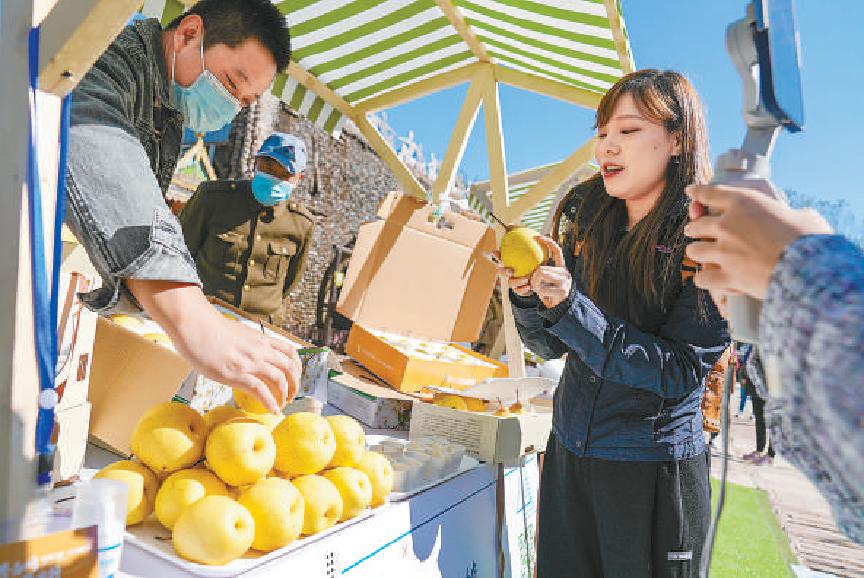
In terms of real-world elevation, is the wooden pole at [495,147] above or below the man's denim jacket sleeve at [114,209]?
above

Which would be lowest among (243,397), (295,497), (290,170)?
(295,497)

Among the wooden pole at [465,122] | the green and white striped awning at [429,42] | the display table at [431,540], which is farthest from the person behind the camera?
the wooden pole at [465,122]

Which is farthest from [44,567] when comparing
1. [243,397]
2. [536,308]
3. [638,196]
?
A: [638,196]

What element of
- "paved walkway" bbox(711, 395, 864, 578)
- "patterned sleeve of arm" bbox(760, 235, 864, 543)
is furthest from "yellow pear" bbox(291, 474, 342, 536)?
"paved walkway" bbox(711, 395, 864, 578)

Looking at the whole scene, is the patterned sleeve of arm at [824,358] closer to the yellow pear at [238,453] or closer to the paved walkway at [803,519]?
the yellow pear at [238,453]

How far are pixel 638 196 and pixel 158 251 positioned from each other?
4.24 ft

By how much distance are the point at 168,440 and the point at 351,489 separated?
377 millimetres

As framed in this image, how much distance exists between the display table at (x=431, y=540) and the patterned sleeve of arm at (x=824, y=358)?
2.76 ft

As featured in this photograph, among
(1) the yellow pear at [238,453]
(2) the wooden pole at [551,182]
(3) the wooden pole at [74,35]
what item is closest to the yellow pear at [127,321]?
(1) the yellow pear at [238,453]

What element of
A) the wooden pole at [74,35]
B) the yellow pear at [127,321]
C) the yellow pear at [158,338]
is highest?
the wooden pole at [74,35]

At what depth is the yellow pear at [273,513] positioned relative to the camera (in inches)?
40.7

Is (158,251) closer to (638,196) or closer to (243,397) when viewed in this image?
(243,397)

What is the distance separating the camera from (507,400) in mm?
2135

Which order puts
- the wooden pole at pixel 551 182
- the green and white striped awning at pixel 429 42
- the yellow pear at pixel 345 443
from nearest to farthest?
the yellow pear at pixel 345 443 → the green and white striped awning at pixel 429 42 → the wooden pole at pixel 551 182
